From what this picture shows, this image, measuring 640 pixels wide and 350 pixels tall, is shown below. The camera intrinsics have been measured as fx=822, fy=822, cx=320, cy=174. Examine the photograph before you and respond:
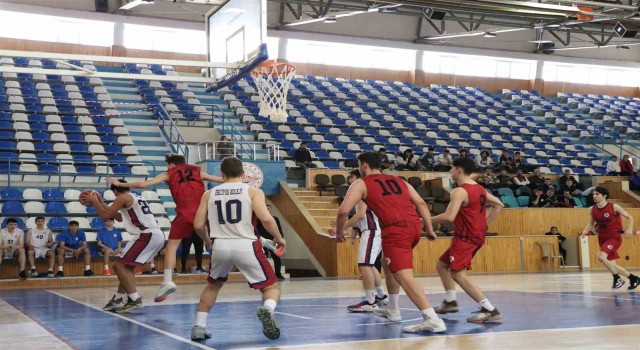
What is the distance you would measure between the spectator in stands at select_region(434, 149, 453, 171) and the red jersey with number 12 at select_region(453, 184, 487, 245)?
58.0ft

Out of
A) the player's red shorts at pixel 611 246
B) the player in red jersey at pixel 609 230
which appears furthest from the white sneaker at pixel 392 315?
the player's red shorts at pixel 611 246

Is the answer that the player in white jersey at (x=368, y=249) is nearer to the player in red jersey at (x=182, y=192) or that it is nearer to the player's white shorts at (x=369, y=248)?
the player's white shorts at (x=369, y=248)

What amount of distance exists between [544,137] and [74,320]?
28691mm

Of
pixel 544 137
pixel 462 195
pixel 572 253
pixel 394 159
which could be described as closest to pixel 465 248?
pixel 462 195

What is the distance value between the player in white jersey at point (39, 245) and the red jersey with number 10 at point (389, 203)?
38.0ft

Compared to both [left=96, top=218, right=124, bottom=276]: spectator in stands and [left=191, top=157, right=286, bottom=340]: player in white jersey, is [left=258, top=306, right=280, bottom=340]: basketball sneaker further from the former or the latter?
[left=96, top=218, right=124, bottom=276]: spectator in stands

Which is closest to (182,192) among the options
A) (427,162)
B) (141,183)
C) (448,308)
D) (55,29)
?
(141,183)

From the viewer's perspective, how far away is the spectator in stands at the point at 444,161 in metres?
27.4

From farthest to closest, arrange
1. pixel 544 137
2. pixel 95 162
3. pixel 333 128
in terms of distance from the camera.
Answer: pixel 544 137, pixel 333 128, pixel 95 162

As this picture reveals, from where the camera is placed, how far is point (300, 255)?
22141 mm

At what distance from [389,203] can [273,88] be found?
10191 millimetres

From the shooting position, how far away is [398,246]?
8.71 metres

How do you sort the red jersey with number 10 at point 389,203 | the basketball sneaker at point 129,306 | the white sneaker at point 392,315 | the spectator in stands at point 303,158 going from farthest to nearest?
the spectator in stands at point 303,158 < the basketball sneaker at point 129,306 < the white sneaker at point 392,315 < the red jersey with number 10 at point 389,203

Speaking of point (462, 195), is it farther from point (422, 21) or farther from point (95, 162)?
point (422, 21)
